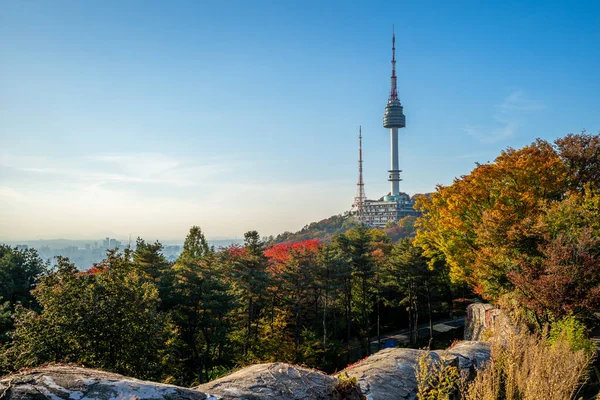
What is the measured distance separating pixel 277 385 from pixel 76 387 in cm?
183

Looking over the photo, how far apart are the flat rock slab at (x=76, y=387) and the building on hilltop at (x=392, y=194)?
127317 mm

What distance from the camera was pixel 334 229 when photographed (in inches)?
4695

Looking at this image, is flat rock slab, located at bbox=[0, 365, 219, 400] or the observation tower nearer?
flat rock slab, located at bbox=[0, 365, 219, 400]

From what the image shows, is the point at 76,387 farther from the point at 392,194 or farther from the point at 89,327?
the point at 392,194

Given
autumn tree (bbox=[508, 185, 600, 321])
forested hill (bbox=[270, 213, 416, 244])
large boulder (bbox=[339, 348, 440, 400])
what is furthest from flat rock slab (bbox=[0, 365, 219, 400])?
forested hill (bbox=[270, 213, 416, 244])

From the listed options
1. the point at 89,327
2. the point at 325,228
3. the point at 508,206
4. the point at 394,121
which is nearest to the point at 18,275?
the point at 89,327

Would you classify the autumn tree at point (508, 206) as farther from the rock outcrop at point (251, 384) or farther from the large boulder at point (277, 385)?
the large boulder at point (277, 385)

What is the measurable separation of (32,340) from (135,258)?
40.8ft

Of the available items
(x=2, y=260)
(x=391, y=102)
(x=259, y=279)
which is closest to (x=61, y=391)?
(x=259, y=279)

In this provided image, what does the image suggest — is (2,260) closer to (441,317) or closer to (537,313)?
(537,313)

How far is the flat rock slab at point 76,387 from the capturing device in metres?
2.80

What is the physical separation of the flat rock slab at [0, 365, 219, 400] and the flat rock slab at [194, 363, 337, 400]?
552 millimetres

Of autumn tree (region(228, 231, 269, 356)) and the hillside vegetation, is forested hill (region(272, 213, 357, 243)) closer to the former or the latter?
the hillside vegetation

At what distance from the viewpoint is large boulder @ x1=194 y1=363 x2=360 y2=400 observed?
3.62 meters
